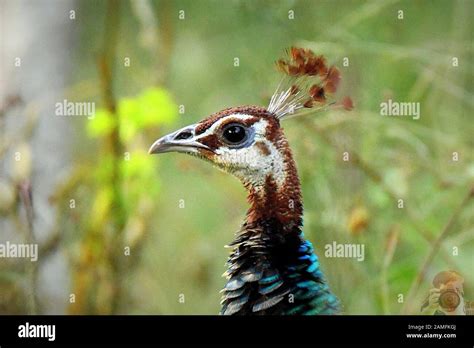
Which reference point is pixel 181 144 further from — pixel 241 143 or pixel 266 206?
pixel 266 206

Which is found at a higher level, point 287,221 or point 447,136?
point 447,136

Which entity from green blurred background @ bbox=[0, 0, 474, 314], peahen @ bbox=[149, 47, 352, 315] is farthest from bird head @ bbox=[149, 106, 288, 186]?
green blurred background @ bbox=[0, 0, 474, 314]

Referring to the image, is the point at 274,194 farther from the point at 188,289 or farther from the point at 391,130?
the point at 188,289
